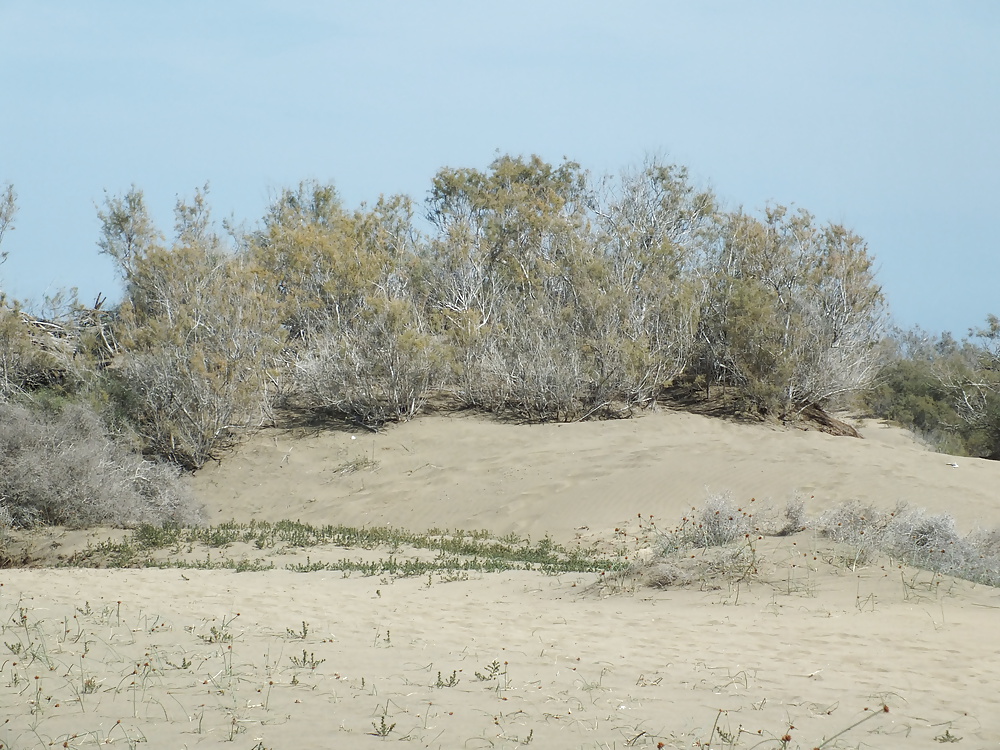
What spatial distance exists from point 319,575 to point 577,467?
7901 millimetres

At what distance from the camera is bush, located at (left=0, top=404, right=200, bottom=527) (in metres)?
14.7

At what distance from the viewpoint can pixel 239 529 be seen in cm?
1477

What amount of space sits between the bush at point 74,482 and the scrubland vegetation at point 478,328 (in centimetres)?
158

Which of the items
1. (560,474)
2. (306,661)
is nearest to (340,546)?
(560,474)

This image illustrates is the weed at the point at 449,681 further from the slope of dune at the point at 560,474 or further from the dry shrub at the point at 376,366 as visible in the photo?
the dry shrub at the point at 376,366

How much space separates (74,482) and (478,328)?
1008cm

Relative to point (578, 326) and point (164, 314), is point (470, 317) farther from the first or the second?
point (164, 314)

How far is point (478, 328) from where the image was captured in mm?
22812

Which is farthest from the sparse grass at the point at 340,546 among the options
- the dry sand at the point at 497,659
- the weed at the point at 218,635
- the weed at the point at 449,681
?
the weed at the point at 449,681

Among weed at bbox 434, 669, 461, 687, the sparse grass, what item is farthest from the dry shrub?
weed at bbox 434, 669, 461, 687

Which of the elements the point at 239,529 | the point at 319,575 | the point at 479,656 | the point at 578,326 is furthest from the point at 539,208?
the point at 479,656

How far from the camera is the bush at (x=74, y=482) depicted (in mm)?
14664

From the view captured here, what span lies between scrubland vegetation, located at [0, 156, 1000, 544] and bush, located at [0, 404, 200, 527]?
5.19ft

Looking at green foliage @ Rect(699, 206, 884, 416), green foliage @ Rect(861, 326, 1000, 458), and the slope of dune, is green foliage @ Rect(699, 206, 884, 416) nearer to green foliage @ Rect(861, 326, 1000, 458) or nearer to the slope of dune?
the slope of dune
